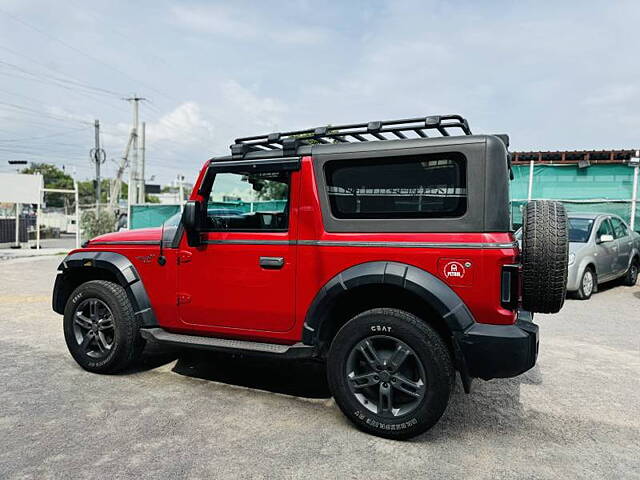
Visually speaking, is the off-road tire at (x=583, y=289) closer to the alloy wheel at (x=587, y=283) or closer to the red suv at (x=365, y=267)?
the alloy wheel at (x=587, y=283)

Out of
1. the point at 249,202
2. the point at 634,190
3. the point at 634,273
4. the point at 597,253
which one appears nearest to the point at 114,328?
the point at 249,202

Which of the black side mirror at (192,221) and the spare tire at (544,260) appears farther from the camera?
the black side mirror at (192,221)

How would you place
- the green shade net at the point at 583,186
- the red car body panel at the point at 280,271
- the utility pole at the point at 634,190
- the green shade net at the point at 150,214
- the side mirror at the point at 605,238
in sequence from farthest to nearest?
1. the green shade net at the point at 150,214
2. the green shade net at the point at 583,186
3. the utility pole at the point at 634,190
4. the side mirror at the point at 605,238
5. the red car body panel at the point at 280,271

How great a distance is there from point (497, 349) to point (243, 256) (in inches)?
77.0

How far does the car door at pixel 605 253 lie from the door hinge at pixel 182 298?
7782 millimetres

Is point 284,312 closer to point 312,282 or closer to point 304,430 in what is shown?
point 312,282

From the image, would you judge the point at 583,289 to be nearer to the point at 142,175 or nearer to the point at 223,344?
the point at 223,344

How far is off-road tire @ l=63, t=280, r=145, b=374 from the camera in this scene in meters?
4.36

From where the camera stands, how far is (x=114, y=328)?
4.40 metres

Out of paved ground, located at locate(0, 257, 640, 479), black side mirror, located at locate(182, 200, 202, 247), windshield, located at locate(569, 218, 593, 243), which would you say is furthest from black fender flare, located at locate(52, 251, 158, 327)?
windshield, located at locate(569, 218, 593, 243)

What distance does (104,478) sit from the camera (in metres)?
2.80

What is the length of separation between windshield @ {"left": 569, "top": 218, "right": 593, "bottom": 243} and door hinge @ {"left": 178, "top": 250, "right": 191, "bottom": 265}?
761cm

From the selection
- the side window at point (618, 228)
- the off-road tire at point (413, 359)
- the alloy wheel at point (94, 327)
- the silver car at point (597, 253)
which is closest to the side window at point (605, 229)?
the silver car at point (597, 253)

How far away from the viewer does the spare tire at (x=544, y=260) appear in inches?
125
